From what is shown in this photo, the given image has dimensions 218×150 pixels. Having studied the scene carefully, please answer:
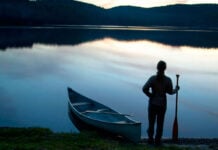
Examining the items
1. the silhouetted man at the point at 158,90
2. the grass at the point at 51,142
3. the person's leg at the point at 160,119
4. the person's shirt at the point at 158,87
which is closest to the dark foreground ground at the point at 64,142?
the grass at the point at 51,142

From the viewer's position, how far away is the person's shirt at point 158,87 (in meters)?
13.5

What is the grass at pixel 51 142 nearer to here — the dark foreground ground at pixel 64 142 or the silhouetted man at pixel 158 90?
the dark foreground ground at pixel 64 142

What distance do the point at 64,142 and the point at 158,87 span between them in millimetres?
3771

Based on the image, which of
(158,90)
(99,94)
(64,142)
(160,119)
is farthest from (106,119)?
(99,94)

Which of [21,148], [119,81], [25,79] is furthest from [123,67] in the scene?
[21,148]

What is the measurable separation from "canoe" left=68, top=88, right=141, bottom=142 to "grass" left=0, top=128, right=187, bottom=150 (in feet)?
1.68

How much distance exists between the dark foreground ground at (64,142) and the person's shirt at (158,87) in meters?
1.59

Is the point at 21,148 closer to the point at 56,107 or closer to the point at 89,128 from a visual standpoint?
the point at 89,128

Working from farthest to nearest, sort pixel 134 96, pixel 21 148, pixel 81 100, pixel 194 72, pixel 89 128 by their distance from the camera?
pixel 194 72 → pixel 134 96 → pixel 81 100 → pixel 89 128 → pixel 21 148

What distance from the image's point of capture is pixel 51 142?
1421 centimetres

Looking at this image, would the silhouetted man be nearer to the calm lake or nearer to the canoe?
the canoe

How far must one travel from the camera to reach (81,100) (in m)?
25.7

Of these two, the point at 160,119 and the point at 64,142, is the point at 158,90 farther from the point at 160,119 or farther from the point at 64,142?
the point at 64,142

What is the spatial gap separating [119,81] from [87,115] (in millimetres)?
23174
